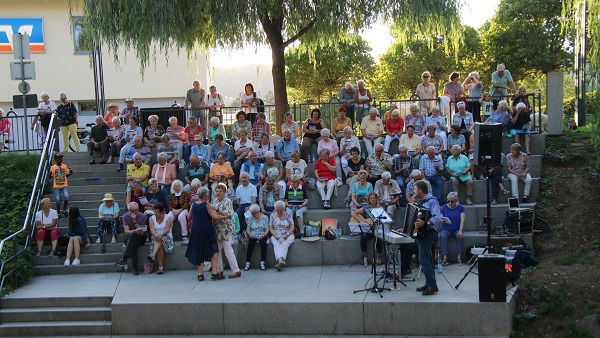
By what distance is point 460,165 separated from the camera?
14820mm

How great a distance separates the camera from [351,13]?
18875 mm

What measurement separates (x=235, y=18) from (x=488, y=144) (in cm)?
834

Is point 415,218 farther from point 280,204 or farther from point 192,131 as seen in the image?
point 192,131

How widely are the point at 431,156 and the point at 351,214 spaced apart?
214cm

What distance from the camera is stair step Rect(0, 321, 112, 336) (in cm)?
1153

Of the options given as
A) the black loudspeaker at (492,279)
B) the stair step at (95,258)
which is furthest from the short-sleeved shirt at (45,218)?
the black loudspeaker at (492,279)

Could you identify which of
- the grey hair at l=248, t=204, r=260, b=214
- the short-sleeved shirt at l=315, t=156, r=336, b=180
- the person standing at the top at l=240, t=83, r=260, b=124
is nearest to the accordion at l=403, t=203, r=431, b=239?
the grey hair at l=248, t=204, r=260, b=214

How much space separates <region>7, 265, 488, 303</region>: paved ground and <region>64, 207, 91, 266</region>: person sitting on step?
488 mm

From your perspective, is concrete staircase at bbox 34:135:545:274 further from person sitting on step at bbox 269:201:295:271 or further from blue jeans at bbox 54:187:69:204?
blue jeans at bbox 54:187:69:204

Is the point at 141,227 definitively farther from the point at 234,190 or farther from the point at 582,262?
the point at 582,262

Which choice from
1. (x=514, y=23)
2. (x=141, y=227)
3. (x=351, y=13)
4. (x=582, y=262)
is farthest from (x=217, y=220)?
(x=514, y=23)

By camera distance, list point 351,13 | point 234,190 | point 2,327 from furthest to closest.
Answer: point 351,13 < point 234,190 < point 2,327

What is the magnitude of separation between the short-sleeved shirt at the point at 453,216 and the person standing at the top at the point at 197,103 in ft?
25.4

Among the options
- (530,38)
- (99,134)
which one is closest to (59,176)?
(99,134)
